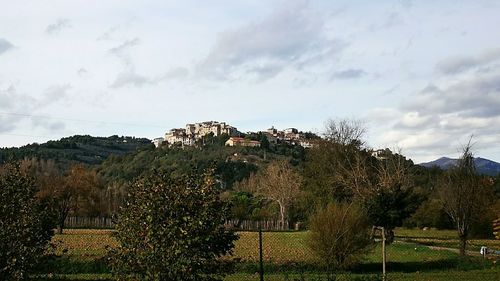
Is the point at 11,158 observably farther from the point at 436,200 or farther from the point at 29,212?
the point at 436,200

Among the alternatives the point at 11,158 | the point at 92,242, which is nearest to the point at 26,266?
the point at 11,158

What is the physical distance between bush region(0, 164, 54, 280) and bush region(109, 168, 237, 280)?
244cm

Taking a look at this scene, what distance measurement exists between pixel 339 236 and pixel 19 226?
18295mm

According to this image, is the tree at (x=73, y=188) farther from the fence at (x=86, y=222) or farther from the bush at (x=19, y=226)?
the bush at (x=19, y=226)

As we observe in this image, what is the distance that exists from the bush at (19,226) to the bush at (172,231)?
8.00 ft

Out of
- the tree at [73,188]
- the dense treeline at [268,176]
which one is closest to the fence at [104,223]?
the dense treeline at [268,176]

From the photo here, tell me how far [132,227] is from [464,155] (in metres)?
33.1

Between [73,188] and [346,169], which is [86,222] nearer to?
[73,188]

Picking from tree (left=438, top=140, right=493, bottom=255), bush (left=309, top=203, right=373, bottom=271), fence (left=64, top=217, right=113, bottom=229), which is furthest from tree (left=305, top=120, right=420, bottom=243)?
fence (left=64, top=217, right=113, bottom=229)

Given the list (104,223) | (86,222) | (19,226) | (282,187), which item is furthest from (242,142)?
(19,226)

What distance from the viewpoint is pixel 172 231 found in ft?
33.6

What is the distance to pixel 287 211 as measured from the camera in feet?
276

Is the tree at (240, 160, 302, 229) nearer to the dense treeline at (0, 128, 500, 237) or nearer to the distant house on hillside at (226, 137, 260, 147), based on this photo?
the dense treeline at (0, 128, 500, 237)

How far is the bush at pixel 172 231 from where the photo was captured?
10.2 meters
